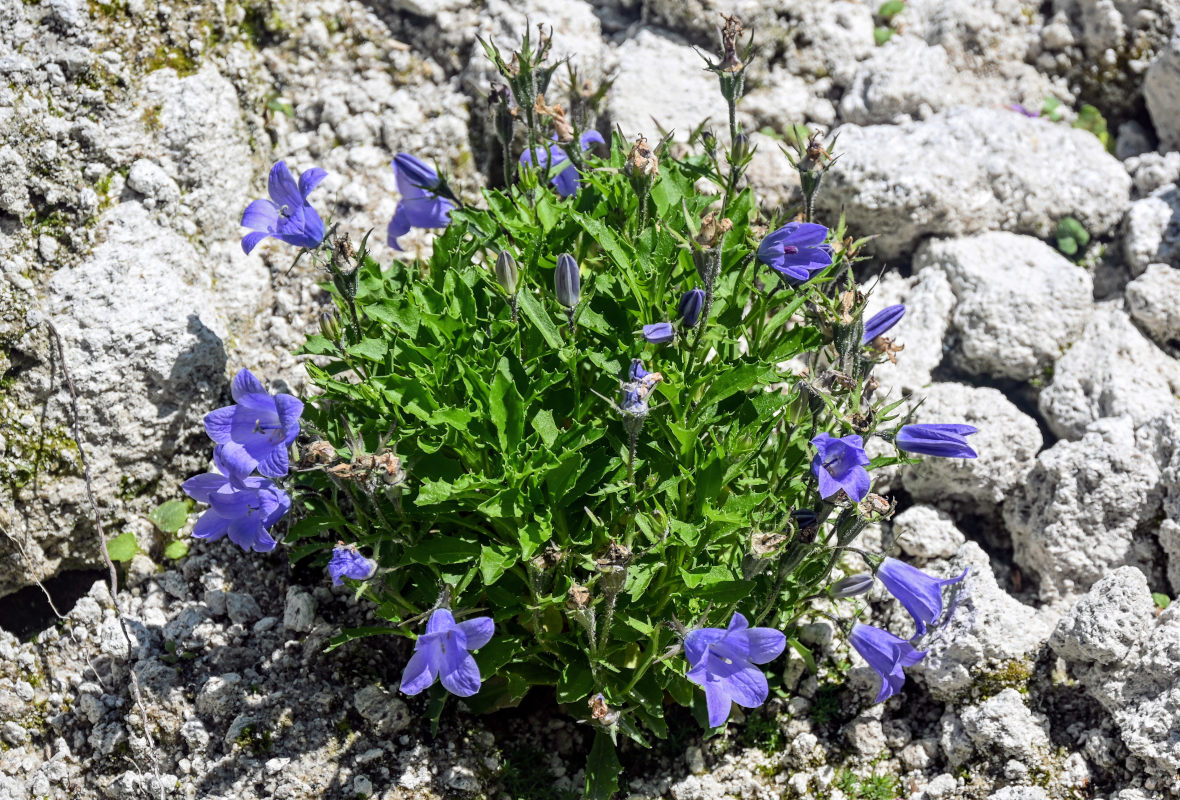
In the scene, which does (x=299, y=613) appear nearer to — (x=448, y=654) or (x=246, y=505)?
(x=246, y=505)

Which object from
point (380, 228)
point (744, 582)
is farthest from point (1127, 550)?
point (380, 228)

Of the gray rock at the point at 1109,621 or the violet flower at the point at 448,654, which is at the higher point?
the violet flower at the point at 448,654

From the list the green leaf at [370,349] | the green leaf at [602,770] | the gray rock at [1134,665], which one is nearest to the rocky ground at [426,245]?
the gray rock at [1134,665]

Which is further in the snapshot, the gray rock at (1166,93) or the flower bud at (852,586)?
the gray rock at (1166,93)

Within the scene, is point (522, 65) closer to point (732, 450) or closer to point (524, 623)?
point (732, 450)

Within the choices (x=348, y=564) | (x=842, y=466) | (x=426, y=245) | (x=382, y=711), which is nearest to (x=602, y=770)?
(x=382, y=711)

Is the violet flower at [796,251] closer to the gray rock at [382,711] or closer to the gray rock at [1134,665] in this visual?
the gray rock at [1134,665]

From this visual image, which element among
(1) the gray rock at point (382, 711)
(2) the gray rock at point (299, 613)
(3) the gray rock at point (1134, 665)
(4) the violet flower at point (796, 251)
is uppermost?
(4) the violet flower at point (796, 251)
